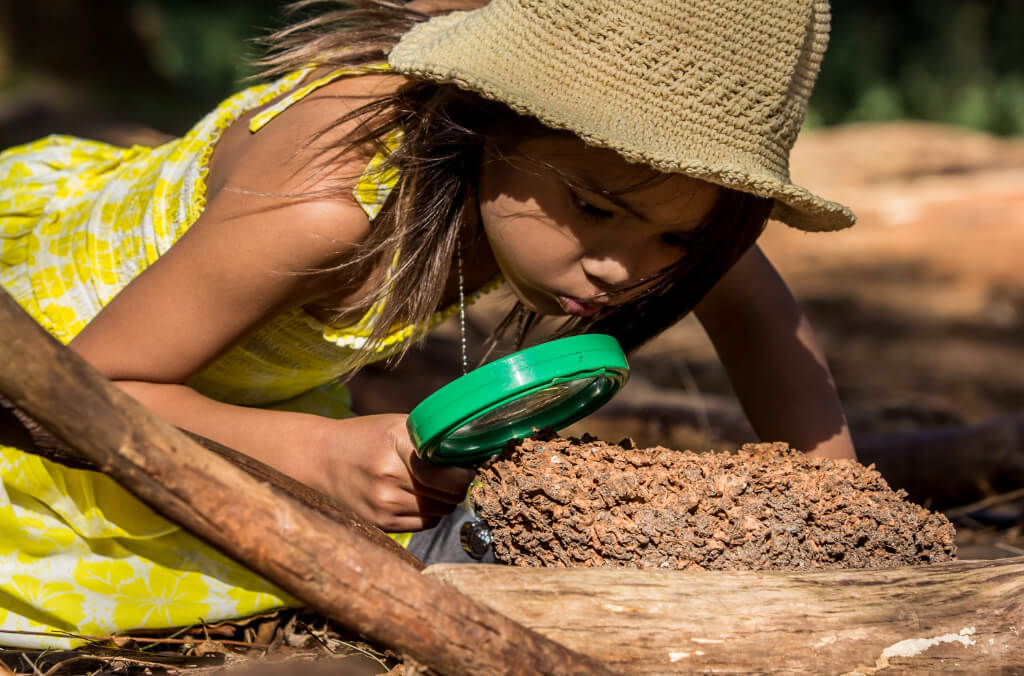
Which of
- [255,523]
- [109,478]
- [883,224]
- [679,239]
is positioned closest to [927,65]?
[883,224]

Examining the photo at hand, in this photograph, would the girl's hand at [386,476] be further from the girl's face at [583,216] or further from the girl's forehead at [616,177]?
the girl's forehead at [616,177]

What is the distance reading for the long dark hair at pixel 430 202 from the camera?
6.15 feet

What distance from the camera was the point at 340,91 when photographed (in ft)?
6.56

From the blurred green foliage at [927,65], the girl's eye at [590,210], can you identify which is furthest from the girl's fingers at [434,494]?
the blurred green foliage at [927,65]

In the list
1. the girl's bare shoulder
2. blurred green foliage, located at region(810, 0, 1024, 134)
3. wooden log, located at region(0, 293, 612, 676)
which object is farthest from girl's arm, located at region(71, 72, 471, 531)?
blurred green foliage, located at region(810, 0, 1024, 134)

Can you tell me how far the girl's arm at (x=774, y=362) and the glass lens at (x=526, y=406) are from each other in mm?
867

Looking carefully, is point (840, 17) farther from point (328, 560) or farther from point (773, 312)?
point (328, 560)

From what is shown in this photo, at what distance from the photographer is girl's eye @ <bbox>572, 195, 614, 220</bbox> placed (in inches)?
69.7

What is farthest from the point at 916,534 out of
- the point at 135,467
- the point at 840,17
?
the point at 840,17

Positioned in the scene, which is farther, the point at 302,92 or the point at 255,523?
the point at 302,92

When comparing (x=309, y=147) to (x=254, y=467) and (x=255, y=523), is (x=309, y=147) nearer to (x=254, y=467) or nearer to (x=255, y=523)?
(x=254, y=467)

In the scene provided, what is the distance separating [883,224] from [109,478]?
661cm

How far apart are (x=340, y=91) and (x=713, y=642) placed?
47.9 inches

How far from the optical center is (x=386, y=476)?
5.52 ft
